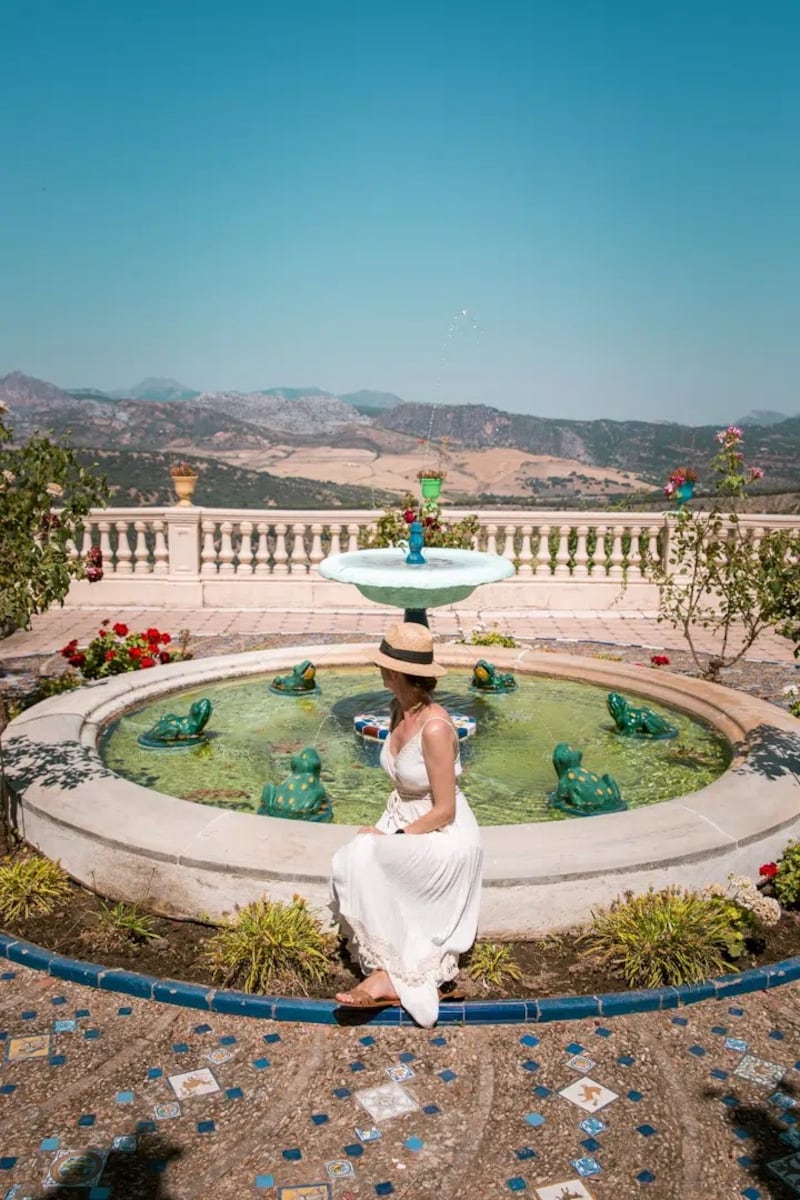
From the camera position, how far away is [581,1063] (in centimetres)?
412

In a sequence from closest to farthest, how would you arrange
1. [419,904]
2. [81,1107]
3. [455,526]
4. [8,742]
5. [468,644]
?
[81,1107]
[419,904]
[8,742]
[468,644]
[455,526]

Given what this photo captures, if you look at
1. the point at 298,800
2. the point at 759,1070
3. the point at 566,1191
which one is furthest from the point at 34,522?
the point at 759,1070

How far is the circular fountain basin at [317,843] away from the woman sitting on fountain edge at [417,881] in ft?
1.69

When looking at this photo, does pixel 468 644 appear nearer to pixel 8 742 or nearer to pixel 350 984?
pixel 8 742

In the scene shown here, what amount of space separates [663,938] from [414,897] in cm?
131

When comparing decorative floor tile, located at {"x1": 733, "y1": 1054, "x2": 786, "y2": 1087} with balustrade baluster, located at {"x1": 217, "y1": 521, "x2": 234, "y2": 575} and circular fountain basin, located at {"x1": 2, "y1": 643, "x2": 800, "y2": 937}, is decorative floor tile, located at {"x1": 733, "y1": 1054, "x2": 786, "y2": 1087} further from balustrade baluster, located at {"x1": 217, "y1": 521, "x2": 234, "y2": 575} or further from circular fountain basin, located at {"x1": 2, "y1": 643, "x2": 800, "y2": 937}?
A: balustrade baluster, located at {"x1": 217, "y1": 521, "x2": 234, "y2": 575}

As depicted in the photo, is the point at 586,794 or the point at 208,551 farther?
the point at 208,551

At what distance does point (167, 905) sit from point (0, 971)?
87cm

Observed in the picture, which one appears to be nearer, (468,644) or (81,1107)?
(81,1107)

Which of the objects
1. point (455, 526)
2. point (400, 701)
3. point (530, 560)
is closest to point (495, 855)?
point (400, 701)

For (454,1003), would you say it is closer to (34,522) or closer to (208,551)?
(34,522)

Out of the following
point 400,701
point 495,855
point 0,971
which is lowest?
point 0,971

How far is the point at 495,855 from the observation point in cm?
526

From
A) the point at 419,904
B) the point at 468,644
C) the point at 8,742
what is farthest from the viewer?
the point at 468,644
